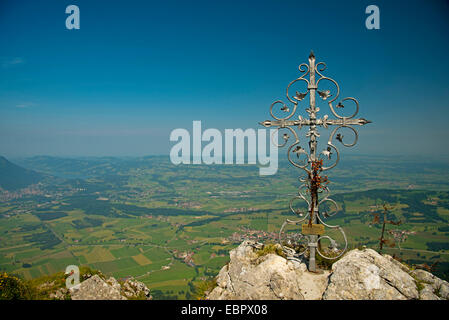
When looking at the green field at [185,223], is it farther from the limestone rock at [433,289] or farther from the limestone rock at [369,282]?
the limestone rock at [433,289]

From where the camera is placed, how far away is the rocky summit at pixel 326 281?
4.58 meters

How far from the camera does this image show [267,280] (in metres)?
5.30

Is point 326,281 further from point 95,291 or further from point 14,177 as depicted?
point 14,177

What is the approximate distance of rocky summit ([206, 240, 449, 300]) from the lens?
180 inches

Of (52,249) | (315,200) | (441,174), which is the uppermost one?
(315,200)


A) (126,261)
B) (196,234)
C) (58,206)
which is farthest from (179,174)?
(126,261)

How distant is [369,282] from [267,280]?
1.94 m

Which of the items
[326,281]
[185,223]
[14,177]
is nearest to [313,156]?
[326,281]

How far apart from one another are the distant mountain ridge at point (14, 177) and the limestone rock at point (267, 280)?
19884 cm

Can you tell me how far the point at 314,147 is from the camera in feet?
20.6

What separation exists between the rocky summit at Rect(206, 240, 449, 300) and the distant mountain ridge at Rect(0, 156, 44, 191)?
19900 centimetres

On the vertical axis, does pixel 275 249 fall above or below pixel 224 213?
above

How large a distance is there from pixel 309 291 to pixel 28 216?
12438cm
